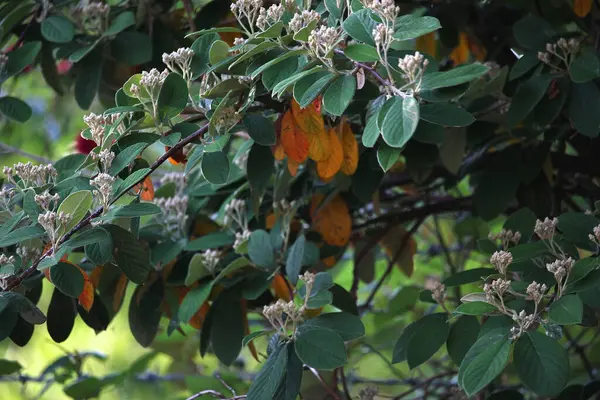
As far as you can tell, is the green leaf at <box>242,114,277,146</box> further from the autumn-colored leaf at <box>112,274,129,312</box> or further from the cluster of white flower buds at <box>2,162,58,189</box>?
the autumn-colored leaf at <box>112,274,129,312</box>

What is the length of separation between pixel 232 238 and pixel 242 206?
0.05 meters

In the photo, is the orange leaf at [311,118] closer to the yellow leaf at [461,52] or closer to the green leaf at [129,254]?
the green leaf at [129,254]

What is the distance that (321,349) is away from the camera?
3.29 feet

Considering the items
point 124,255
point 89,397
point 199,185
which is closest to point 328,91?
point 124,255

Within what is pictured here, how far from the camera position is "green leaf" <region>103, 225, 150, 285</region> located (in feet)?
3.36

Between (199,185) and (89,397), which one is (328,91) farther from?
(89,397)

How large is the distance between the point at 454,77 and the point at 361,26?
5.1 inches

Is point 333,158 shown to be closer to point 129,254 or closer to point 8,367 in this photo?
point 129,254

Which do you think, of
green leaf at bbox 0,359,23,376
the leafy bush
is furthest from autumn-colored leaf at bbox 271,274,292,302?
green leaf at bbox 0,359,23,376

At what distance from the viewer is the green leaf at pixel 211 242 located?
4.27ft

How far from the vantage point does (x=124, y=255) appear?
1.05m

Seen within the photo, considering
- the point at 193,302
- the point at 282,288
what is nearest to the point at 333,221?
the point at 282,288

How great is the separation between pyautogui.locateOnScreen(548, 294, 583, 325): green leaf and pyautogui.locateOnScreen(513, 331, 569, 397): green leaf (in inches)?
1.3

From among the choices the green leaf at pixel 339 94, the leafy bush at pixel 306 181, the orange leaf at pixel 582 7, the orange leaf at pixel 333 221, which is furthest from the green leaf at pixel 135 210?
the orange leaf at pixel 582 7
